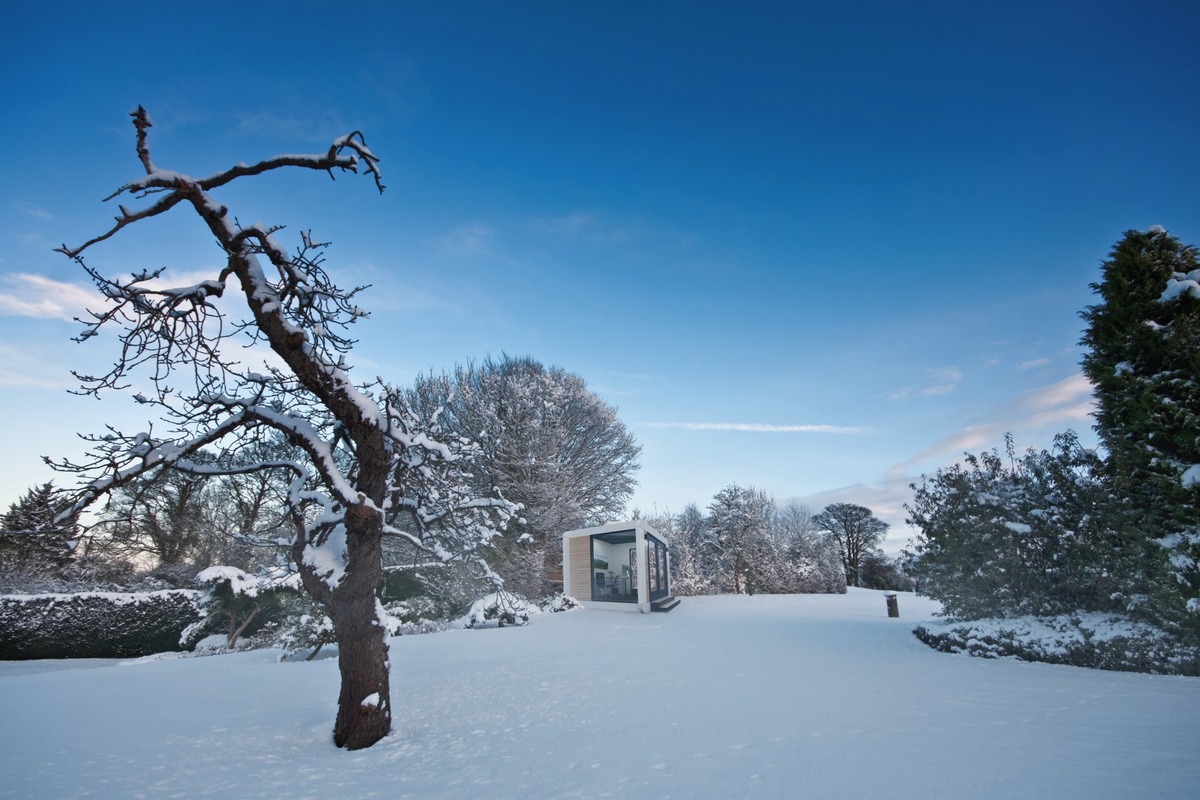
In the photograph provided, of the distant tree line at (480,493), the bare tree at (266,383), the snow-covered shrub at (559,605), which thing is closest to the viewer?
the bare tree at (266,383)

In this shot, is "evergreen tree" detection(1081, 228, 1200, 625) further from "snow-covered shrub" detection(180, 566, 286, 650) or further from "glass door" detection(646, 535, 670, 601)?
"snow-covered shrub" detection(180, 566, 286, 650)

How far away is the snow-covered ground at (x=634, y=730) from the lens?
347cm

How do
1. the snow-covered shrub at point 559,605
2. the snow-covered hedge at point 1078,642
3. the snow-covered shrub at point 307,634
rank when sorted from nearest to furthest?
the snow-covered hedge at point 1078,642 < the snow-covered shrub at point 307,634 < the snow-covered shrub at point 559,605

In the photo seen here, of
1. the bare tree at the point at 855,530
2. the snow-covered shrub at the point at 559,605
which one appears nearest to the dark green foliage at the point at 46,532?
the snow-covered shrub at the point at 559,605

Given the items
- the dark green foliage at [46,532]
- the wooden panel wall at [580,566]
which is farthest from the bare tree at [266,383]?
the wooden panel wall at [580,566]

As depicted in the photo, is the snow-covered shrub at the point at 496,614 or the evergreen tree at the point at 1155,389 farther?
the snow-covered shrub at the point at 496,614

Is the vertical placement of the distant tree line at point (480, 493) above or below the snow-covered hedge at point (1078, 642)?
above

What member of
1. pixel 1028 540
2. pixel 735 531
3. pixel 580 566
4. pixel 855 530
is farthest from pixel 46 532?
pixel 855 530

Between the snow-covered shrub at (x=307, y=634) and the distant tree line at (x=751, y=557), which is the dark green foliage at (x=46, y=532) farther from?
the distant tree line at (x=751, y=557)

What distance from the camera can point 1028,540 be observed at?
8617mm

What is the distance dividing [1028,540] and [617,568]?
42.9 feet

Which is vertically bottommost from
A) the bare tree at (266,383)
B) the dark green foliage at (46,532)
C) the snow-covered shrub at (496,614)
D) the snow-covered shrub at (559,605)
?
the snow-covered shrub at (559,605)

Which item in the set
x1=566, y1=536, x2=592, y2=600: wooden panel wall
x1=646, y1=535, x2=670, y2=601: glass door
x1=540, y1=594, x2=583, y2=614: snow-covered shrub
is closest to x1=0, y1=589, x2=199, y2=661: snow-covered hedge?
x1=540, y1=594, x2=583, y2=614: snow-covered shrub

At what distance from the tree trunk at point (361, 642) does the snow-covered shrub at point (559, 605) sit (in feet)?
37.7
